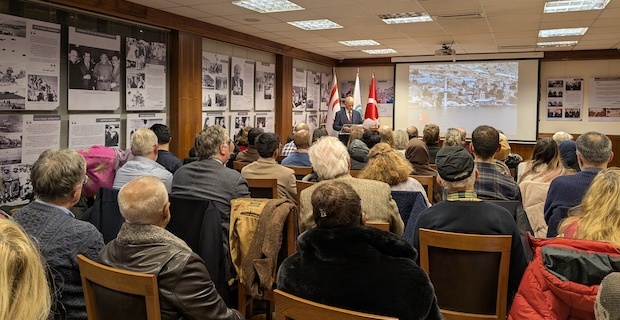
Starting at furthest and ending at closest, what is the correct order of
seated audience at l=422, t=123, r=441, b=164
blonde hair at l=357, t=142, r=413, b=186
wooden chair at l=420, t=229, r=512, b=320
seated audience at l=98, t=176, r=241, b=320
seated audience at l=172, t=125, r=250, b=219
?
seated audience at l=422, t=123, r=441, b=164, blonde hair at l=357, t=142, r=413, b=186, seated audience at l=172, t=125, r=250, b=219, wooden chair at l=420, t=229, r=512, b=320, seated audience at l=98, t=176, r=241, b=320

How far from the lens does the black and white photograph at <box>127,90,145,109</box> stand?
635 cm

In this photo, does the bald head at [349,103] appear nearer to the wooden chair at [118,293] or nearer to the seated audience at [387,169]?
the seated audience at [387,169]

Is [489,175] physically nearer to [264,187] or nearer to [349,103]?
[264,187]

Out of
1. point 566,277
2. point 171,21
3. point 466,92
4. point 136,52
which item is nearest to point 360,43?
point 466,92

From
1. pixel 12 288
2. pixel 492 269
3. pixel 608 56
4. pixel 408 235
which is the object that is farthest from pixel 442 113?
pixel 12 288

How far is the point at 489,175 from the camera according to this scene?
3311mm

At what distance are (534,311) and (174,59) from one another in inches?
243

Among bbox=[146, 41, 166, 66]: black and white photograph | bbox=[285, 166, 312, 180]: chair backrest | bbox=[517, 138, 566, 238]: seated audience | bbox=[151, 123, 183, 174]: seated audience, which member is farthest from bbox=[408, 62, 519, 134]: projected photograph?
bbox=[151, 123, 183, 174]: seated audience

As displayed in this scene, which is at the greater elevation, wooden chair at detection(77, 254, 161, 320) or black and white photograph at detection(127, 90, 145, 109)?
black and white photograph at detection(127, 90, 145, 109)

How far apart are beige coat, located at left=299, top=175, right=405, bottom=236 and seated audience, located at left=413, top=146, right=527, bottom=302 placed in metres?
0.40

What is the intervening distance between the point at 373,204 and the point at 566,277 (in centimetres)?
132

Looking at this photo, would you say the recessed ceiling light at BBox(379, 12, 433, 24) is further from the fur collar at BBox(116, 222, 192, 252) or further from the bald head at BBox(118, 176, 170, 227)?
the fur collar at BBox(116, 222, 192, 252)

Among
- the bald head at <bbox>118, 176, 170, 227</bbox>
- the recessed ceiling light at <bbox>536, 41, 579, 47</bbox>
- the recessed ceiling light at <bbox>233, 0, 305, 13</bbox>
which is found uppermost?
the recessed ceiling light at <bbox>536, 41, 579, 47</bbox>

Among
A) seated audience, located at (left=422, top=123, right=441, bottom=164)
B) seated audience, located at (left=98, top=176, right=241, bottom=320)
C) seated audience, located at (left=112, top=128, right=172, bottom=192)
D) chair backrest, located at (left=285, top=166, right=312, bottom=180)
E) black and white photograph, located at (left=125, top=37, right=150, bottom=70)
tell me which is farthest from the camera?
black and white photograph, located at (left=125, top=37, right=150, bottom=70)
